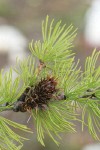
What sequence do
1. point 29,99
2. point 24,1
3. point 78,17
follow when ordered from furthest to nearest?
point 24,1
point 78,17
point 29,99

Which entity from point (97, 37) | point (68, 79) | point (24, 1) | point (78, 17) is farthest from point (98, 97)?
point (24, 1)

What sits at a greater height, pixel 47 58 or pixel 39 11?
pixel 39 11

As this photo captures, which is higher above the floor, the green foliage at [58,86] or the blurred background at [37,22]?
the blurred background at [37,22]

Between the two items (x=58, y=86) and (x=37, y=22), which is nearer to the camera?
(x=58, y=86)

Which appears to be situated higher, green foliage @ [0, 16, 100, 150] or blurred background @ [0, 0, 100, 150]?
blurred background @ [0, 0, 100, 150]

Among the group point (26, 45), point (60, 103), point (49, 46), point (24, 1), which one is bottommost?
point (60, 103)

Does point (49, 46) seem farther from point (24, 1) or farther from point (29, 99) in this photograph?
point (24, 1)

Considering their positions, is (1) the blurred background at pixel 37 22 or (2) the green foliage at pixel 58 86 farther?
(1) the blurred background at pixel 37 22

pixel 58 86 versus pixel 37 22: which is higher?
pixel 37 22
